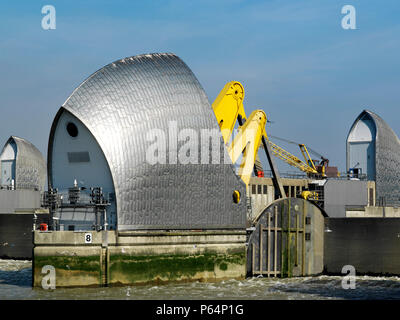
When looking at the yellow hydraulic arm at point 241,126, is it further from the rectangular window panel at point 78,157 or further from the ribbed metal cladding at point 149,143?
the rectangular window panel at point 78,157

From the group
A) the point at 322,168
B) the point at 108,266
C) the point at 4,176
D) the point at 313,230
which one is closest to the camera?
the point at 108,266

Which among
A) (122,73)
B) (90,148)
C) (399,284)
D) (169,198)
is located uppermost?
(122,73)

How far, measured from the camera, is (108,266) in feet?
183

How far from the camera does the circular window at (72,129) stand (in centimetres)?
5897

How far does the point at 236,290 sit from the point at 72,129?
17.4 metres

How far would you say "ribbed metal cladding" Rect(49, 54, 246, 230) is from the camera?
57688mm

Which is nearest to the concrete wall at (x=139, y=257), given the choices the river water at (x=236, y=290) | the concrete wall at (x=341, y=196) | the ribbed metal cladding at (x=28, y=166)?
the river water at (x=236, y=290)

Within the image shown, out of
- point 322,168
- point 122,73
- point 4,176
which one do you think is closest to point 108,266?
point 122,73

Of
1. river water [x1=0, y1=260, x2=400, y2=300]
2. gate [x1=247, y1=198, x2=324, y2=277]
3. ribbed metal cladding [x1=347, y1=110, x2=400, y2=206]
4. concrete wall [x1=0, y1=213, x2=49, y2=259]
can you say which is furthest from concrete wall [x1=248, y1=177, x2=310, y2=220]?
concrete wall [x1=0, y1=213, x2=49, y2=259]

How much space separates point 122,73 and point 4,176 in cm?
5916

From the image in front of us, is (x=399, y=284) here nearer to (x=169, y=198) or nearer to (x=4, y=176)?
(x=169, y=198)

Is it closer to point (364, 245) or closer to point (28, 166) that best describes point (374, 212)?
point (364, 245)

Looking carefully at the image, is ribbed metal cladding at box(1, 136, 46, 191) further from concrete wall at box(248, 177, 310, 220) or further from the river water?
the river water

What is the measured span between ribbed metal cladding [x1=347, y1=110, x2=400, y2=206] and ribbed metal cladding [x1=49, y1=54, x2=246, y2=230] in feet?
125
